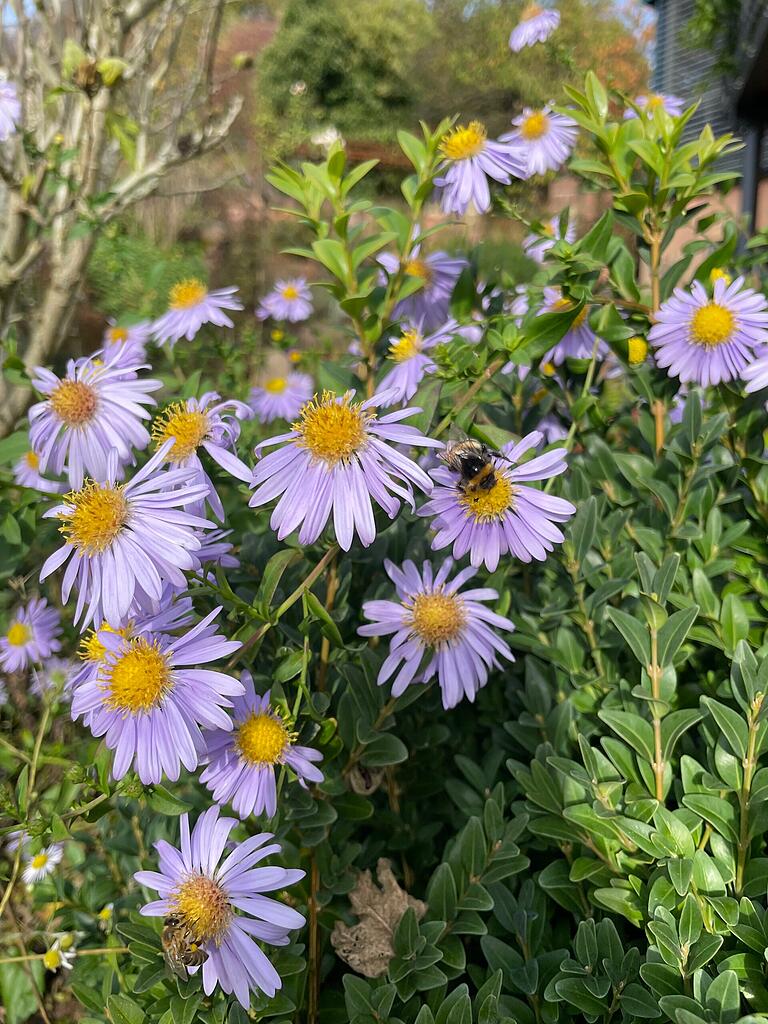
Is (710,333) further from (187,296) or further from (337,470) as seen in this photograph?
(187,296)

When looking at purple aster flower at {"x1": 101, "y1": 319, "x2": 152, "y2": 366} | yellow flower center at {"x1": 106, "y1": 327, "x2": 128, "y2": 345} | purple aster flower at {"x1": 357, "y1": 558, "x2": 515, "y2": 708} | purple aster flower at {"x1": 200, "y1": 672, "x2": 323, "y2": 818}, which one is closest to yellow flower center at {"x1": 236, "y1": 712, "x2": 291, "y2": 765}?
purple aster flower at {"x1": 200, "y1": 672, "x2": 323, "y2": 818}

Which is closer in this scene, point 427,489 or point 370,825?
point 427,489

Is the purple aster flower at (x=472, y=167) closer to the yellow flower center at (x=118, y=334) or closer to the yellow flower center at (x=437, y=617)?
the yellow flower center at (x=437, y=617)

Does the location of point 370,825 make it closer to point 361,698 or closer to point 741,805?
point 361,698

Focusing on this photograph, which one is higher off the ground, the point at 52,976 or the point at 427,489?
the point at 427,489

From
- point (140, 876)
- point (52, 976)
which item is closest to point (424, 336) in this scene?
point (140, 876)

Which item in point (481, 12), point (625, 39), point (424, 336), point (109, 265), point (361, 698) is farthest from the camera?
point (481, 12)

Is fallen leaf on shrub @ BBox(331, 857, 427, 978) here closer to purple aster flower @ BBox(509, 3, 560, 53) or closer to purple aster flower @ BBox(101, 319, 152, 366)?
purple aster flower @ BBox(101, 319, 152, 366)

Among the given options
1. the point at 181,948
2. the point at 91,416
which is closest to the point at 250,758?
the point at 181,948
